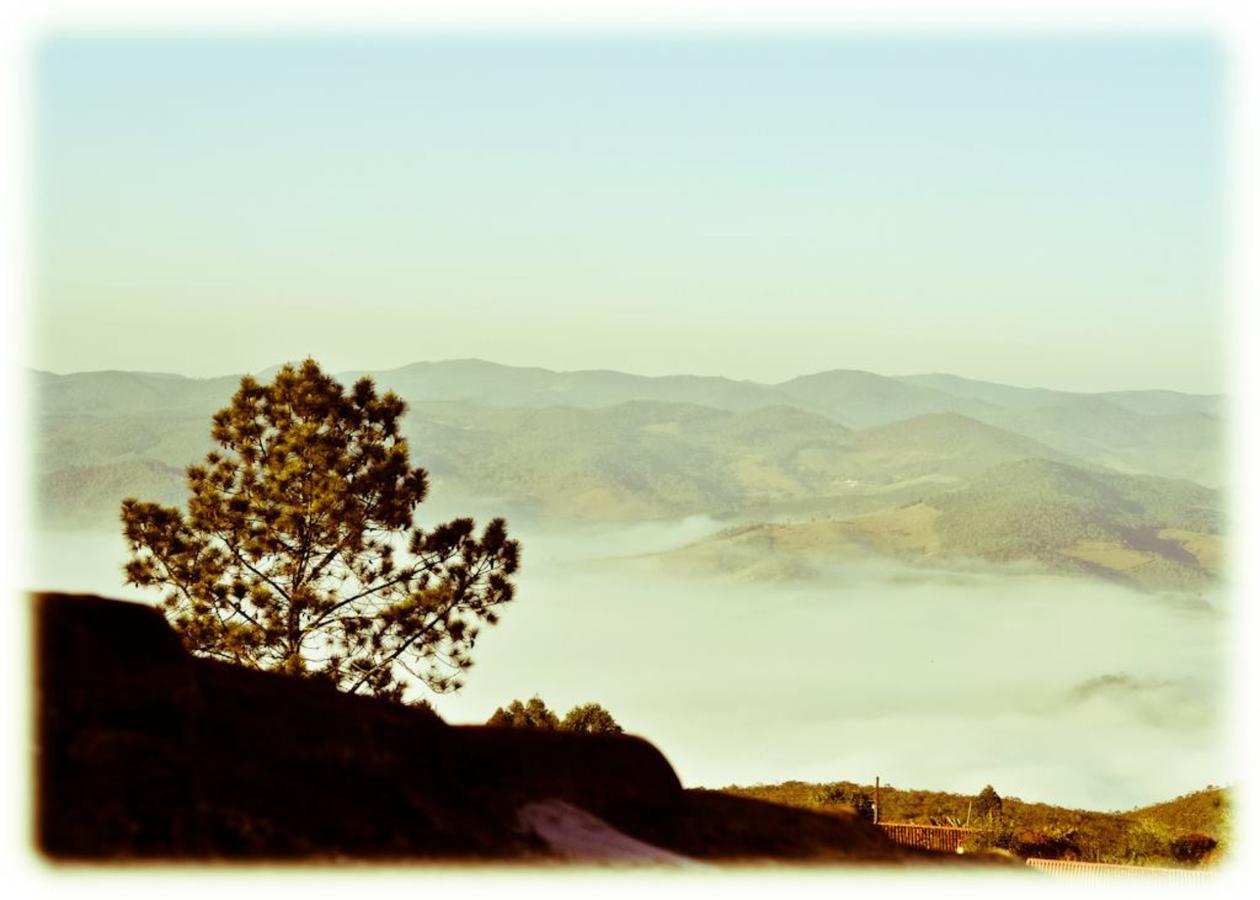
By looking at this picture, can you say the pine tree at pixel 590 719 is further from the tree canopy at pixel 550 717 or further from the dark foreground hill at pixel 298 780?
the dark foreground hill at pixel 298 780

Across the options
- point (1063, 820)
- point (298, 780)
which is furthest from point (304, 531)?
point (1063, 820)

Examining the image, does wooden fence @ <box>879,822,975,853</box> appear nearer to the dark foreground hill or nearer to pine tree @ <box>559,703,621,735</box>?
pine tree @ <box>559,703,621,735</box>

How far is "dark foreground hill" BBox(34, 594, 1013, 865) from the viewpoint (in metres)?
19.5

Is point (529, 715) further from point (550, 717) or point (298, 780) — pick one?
point (298, 780)

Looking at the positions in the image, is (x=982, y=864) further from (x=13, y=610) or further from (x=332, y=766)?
(x=13, y=610)

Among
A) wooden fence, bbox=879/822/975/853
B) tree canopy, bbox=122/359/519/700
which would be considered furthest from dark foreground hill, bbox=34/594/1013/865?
wooden fence, bbox=879/822/975/853

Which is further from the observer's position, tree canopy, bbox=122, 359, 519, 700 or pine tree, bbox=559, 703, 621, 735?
pine tree, bbox=559, 703, 621, 735

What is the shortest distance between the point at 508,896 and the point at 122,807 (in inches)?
184

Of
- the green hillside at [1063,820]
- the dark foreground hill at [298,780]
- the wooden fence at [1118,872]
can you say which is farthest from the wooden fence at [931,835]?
the dark foreground hill at [298,780]

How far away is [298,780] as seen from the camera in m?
21.3

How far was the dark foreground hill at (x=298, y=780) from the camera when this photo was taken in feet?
64.0

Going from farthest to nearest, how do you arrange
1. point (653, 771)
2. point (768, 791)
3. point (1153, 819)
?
point (768, 791) → point (1153, 819) → point (653, 771)

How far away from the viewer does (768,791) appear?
88.6m

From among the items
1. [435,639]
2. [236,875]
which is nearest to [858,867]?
[236,875]
